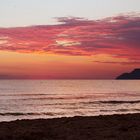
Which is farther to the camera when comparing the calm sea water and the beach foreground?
the calm sea water

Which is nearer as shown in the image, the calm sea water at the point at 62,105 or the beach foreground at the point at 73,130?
the beach foreground at the point at 73,130

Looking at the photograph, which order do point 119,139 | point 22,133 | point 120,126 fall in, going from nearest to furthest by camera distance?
point 119,139 → point 22,133 → point 120,126

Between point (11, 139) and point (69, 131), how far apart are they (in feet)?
8.70

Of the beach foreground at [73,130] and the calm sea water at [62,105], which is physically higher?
the beach foreground at [73,130]

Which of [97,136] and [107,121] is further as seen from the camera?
[107,121]

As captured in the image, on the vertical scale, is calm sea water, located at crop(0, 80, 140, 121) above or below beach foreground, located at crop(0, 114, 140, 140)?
below

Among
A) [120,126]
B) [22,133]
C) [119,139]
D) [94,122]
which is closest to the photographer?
[119,139]

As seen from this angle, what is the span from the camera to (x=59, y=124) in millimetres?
17672

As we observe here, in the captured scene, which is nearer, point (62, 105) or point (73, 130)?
point (73, 130)

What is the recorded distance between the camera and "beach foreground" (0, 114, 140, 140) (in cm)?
1434

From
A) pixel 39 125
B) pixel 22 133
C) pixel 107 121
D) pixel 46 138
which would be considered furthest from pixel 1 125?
pixel 107 121

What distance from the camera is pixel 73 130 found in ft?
52.0

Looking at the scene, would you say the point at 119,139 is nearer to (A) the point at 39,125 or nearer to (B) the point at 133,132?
(B) the point at 133,132

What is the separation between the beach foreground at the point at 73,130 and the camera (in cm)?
1434
